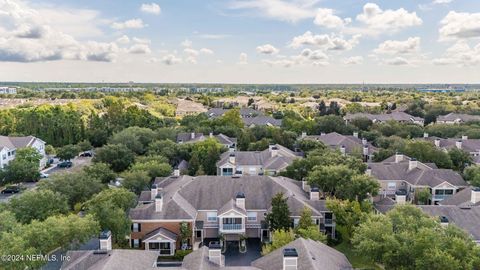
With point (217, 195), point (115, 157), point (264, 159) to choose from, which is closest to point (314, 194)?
point (217, 195)

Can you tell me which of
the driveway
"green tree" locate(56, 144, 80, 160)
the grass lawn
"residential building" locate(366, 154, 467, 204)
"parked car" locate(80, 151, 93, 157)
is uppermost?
"residential building" locate(366, 154, 467, 204)

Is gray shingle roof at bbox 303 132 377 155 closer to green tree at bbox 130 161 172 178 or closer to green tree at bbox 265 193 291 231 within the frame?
green tree at bbox 130 161 172 178

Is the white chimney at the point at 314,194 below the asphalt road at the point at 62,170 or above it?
above

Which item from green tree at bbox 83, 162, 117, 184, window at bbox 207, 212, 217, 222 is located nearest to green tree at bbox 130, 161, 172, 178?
green tree at bbox 83, 162, 117, 184

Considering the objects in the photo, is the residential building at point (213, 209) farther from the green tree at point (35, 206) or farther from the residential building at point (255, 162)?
the residential building at point (255, 162)

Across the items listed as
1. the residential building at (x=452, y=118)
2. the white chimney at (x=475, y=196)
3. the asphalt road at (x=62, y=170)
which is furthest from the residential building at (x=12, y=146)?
the residential building at (x=452, y=118)

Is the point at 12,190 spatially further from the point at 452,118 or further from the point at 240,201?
the point at 452,118
